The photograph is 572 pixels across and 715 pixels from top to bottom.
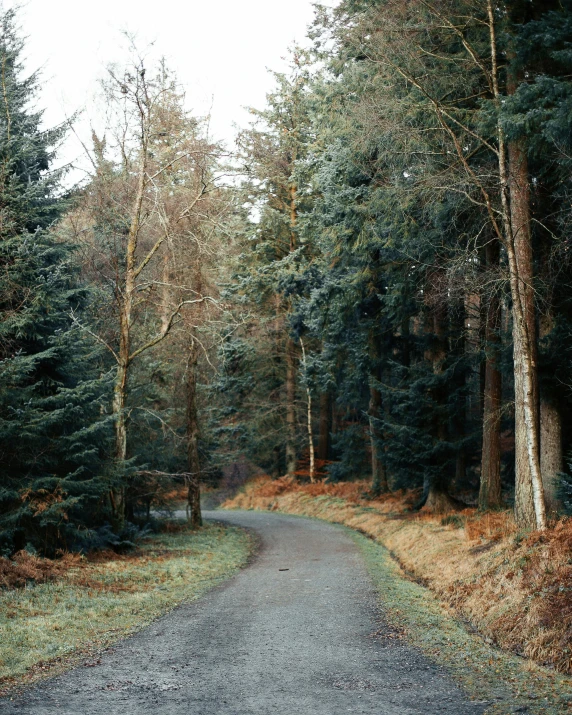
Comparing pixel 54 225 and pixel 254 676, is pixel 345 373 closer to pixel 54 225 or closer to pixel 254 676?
pixel 54 225

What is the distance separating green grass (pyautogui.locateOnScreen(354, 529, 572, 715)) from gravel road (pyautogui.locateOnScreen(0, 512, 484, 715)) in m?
0.23

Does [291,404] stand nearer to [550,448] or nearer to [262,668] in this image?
[550,448]

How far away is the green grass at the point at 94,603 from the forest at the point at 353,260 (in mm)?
1489

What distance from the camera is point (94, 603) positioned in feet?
32.1

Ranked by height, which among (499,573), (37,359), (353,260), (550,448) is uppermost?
(353,260)

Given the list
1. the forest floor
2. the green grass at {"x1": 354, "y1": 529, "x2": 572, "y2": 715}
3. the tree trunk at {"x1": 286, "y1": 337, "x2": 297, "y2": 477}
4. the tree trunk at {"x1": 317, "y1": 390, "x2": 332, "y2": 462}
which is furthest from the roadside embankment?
the tree trunk at {"x1": 317, "y1": 390, "x2": 332, "y2": 462}

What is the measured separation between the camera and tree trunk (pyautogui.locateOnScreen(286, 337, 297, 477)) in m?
33.4

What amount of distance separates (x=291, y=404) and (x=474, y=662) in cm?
2703

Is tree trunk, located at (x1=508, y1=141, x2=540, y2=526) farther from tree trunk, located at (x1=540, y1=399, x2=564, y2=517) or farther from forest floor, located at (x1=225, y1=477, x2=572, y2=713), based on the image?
tree trunk, located at (x1=540, y1=399, x2=564, y2=517)

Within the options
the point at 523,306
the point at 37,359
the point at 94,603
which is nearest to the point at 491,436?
the point at 523,306

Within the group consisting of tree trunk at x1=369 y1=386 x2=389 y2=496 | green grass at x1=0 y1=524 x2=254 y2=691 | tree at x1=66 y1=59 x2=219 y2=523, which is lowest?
green grass at x1=0 y1=524 x2=254 y2=691

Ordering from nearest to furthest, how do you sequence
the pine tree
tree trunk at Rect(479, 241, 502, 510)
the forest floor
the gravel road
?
1. the gravel road
2. the forest floor
3. the pine tree
4. tree trunk at Rect(479, 241, 502, 510)

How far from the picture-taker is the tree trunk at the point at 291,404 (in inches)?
1314

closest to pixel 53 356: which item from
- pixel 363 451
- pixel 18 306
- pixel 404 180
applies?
pixel 18 306
